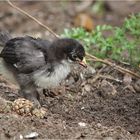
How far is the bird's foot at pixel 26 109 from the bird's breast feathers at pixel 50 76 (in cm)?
28

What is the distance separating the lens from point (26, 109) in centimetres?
641

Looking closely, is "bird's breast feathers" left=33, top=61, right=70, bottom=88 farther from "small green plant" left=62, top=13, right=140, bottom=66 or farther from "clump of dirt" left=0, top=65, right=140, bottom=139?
"small green plant" left=62, top=13, right=140, bottom=66

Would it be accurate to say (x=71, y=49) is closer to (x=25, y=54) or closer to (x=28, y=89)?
(x=25, y=54)

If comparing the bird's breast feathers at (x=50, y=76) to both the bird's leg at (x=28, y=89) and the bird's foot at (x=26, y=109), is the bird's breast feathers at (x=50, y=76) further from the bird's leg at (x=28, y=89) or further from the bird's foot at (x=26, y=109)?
the bird's foot at (x=26, y=109)

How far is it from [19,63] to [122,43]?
1.89 meters

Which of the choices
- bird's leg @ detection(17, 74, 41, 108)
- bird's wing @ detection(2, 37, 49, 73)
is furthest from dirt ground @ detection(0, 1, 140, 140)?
bird's wing @ detection(2, 37, 49, 73)

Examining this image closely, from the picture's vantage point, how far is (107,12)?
12383 mm

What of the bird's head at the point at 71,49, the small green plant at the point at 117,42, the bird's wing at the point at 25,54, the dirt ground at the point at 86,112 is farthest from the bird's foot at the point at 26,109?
the small green plant at the point at 117,42

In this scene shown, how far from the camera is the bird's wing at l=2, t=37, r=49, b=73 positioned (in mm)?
6695

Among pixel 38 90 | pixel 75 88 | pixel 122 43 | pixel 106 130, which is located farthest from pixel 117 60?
pixel 106 130

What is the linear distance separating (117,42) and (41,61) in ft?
6.11

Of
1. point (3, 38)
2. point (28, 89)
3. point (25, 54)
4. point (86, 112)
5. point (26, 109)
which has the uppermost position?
point (25, 54)

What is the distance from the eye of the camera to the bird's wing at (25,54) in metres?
6.69

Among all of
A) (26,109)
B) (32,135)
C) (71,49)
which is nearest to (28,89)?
(26,109)
